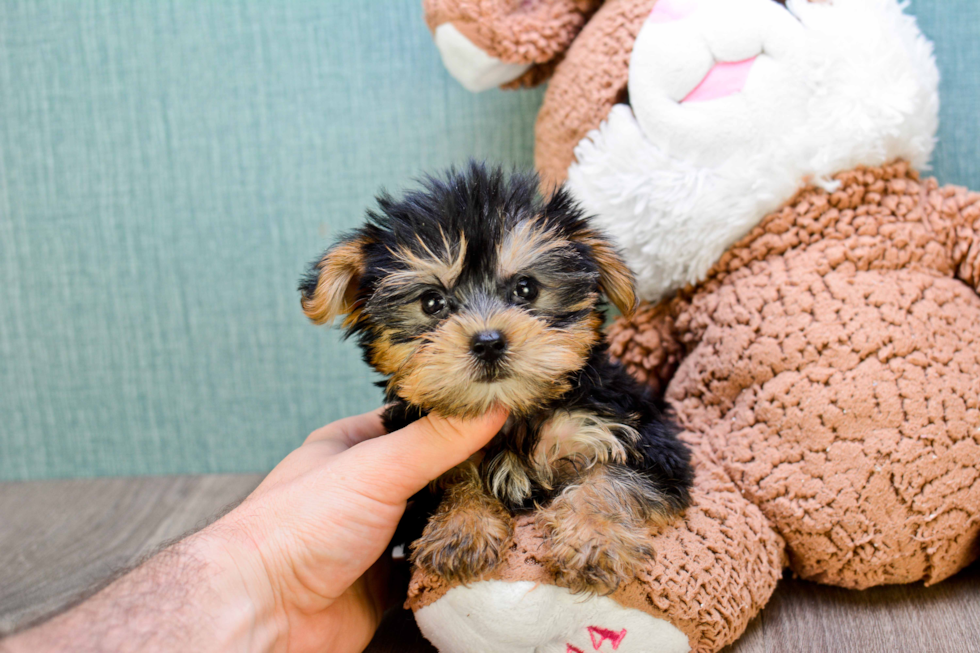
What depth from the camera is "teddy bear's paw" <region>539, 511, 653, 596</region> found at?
4.53 feet

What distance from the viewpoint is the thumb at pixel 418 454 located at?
1.51 metres

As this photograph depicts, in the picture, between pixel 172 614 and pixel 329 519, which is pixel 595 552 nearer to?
pixel 329 519

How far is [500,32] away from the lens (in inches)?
77.6

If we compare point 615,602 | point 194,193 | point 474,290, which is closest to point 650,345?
point 474,290

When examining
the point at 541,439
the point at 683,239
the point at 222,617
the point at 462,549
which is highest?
the point at 683,239

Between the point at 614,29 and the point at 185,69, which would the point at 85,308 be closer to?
the point at 185,69

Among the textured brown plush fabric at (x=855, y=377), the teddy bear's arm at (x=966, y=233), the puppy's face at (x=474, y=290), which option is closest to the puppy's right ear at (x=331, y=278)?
the puppy's face at (x=474, y=290)

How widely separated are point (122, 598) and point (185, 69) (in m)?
2.32

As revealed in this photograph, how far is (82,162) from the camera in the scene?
115 inches

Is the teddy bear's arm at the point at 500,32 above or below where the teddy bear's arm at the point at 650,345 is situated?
above

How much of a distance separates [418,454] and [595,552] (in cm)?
46

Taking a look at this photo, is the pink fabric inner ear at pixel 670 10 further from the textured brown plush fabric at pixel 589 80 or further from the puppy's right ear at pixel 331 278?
the puppy's right ear at pixel 331 278

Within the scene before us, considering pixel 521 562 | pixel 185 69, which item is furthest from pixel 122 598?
pixel 185 69

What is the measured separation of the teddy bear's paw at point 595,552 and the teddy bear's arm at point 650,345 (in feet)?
2.43
